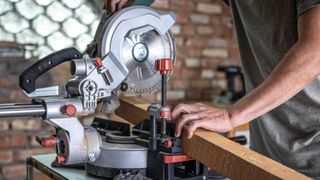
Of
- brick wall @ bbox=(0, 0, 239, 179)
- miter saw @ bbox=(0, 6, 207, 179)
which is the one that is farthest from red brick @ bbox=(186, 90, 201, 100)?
miter saw @ bbox=(0, 6, 207, 179)

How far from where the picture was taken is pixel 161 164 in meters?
0.94

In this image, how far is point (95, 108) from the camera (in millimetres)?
996

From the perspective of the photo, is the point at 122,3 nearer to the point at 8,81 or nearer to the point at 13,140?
the point at 8,81

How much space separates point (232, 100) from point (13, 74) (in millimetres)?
1202

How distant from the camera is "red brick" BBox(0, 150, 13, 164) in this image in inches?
83.7

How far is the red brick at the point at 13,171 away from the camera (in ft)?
7.02

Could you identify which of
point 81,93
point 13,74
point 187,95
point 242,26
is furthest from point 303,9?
point 187,95

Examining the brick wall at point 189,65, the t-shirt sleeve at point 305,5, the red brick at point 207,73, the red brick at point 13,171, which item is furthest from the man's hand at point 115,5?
the red brick at point 207,73

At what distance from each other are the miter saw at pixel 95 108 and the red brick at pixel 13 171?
125 centimetres

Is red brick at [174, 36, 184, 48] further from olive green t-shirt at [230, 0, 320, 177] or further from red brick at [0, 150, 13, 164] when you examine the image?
olive green t-shirt at [230, 0, 320, 177]

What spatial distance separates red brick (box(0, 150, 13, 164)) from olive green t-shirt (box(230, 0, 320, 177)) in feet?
4.45

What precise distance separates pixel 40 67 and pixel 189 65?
69.6 inches

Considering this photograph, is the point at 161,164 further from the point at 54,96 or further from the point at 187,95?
the point at 187,95

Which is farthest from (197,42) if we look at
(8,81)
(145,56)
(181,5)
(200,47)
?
(145,56)
